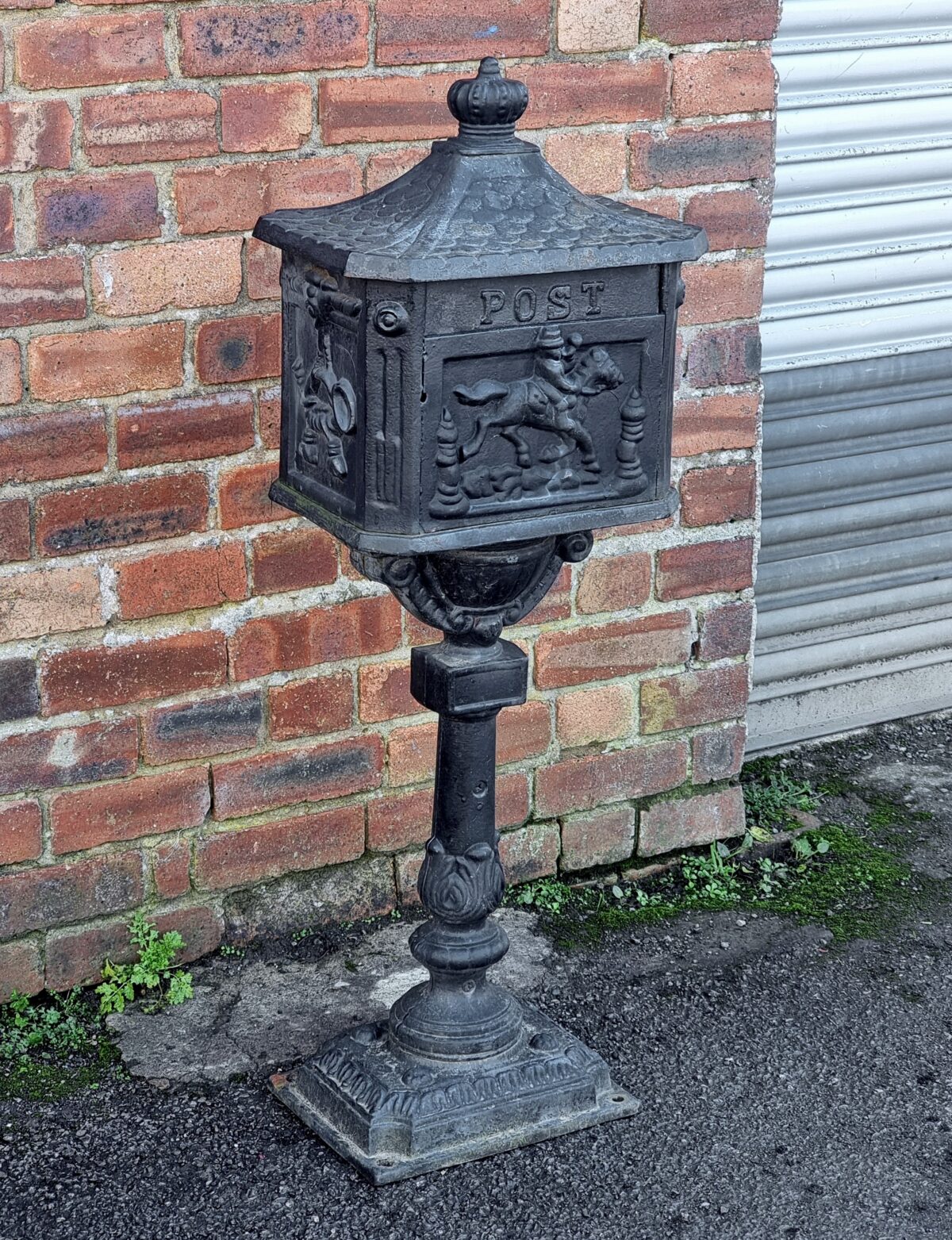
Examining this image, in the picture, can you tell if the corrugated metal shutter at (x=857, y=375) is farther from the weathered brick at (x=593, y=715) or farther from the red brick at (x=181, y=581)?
the red brick at (x=181, y=581)

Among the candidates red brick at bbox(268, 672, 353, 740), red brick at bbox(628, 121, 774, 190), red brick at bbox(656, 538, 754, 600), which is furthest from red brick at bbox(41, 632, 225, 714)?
red brick at bbox(628, 121, 774, 190)

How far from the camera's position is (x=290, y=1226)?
2568mm

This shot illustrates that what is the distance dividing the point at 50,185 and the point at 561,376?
0.94m

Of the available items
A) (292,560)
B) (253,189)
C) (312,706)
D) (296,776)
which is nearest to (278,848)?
(296,776)

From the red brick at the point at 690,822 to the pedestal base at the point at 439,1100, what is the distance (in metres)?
0.80

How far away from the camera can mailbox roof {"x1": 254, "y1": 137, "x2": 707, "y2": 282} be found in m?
2.29

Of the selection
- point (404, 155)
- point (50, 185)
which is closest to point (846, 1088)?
point (404, 155)

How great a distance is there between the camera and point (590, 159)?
312cm

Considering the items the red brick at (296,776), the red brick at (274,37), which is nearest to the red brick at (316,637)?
the red brick at (296,776)

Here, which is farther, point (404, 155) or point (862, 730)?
point (862, 730)

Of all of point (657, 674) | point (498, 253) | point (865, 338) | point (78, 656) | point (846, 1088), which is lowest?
point (846, 1088)

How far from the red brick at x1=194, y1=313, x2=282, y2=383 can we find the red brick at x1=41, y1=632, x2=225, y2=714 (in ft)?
1.55

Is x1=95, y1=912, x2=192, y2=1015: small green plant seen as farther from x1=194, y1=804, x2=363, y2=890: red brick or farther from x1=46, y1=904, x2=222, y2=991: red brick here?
x1=194, y1=804, x2=363, y2=890: red brick

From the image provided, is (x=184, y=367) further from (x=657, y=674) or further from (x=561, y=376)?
(x=657, y=674)
